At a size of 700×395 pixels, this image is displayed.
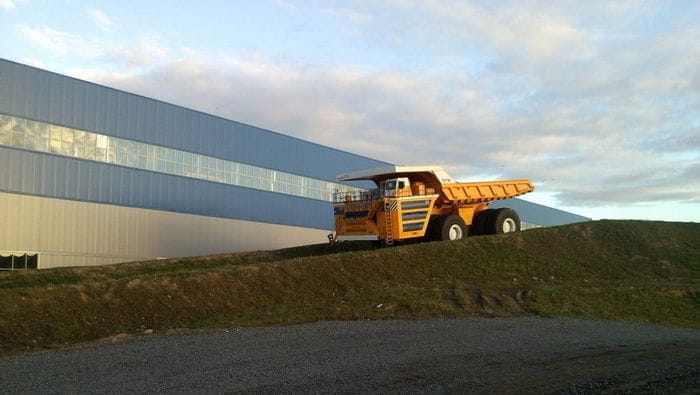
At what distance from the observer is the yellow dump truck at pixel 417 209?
77.5ft

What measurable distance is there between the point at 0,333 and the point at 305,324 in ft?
21.4

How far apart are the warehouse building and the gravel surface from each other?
18006 millimetres

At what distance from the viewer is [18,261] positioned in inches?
1092

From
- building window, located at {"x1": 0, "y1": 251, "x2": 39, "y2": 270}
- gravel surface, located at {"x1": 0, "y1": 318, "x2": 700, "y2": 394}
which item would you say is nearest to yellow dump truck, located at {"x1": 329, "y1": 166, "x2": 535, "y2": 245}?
gravel surface, located at {"x1": 0, "y1": 318, "x2": 700, "y2": 394}

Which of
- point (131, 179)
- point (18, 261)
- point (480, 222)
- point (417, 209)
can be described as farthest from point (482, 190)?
point (18, 261)

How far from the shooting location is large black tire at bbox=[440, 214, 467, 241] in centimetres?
2456

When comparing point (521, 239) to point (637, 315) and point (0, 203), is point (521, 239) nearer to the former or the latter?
point (637, 315)

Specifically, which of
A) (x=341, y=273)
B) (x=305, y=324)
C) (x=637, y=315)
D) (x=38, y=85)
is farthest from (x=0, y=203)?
(x=637, y=315)

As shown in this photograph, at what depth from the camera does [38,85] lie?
2855cm

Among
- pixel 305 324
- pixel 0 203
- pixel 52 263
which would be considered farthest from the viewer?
pixel 52 263

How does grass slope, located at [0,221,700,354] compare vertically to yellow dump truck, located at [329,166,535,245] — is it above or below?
below

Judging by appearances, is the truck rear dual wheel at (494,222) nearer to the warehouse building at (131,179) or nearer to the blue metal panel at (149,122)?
the warehouse building at (131,179)

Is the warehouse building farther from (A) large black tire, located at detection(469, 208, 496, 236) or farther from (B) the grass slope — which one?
(A) large black tire, located at detection(469, 208, 496, 236)

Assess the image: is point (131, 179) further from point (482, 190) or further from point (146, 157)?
point (482, 190)
